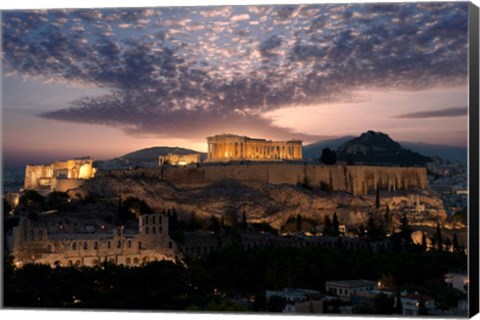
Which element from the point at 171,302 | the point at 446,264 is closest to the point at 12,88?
the point at 171,302

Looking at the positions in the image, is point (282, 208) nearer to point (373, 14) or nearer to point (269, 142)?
point (269, 142)

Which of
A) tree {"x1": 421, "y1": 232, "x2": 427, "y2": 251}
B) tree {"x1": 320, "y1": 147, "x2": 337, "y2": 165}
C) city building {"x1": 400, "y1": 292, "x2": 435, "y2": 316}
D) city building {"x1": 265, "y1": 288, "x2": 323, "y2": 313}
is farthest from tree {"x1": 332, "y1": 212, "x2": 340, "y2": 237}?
city building {"x1": 400, "y1": 292, "x2": 435, "y2": 316}

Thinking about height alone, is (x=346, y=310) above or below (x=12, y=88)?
below

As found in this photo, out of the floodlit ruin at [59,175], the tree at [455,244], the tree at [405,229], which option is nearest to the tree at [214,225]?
the floodlit ruin at [59,175]

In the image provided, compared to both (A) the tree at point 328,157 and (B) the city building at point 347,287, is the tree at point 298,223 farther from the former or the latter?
(B) the city building at point 347,287

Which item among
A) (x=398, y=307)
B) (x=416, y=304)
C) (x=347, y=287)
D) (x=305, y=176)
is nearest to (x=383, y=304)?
(x=398, y=307)

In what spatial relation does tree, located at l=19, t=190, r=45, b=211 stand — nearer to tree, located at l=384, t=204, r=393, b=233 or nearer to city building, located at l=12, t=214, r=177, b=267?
city building, located at l=12, t=214, r=177, b=267
